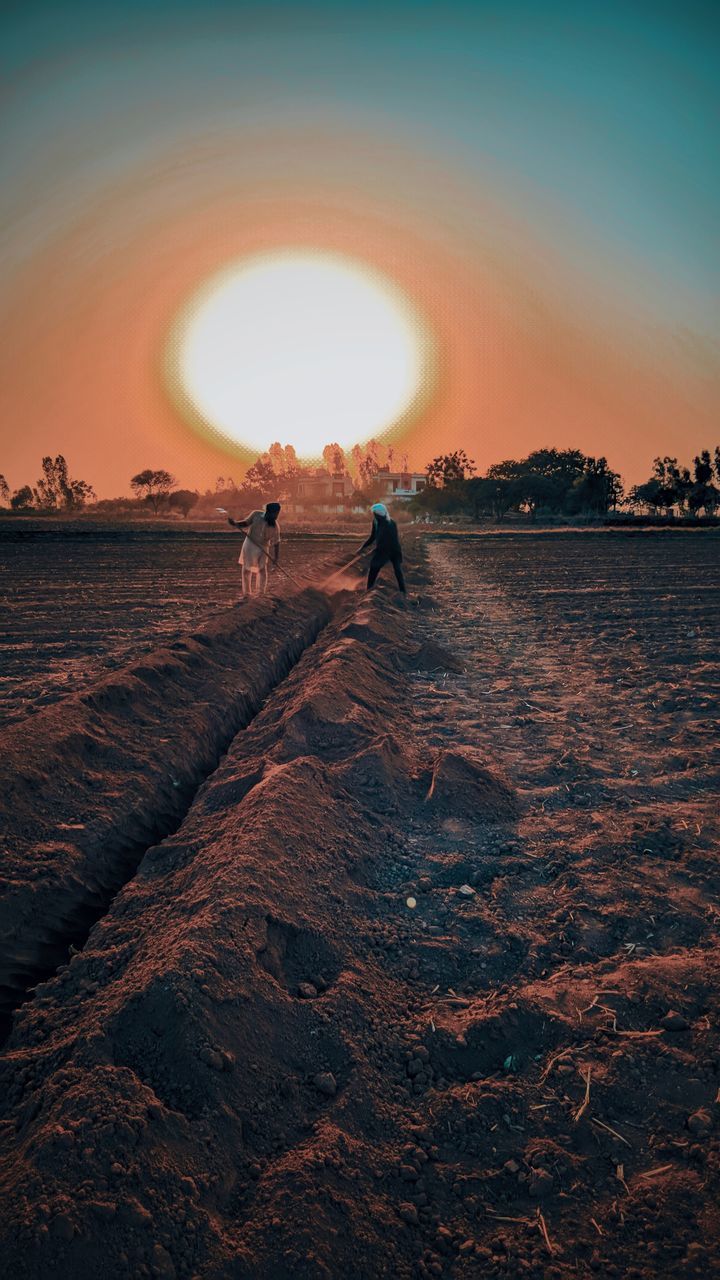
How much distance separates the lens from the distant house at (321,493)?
298 feet

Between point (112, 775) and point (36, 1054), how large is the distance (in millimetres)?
2428

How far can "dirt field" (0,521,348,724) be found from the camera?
7539mm

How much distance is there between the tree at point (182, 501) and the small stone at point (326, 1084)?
84609mm

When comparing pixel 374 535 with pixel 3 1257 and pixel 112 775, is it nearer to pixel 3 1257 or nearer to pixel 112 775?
pixel 112 775

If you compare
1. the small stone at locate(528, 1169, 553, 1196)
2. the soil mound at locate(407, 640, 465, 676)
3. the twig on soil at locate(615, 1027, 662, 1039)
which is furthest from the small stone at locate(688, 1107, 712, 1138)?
the soil mound at locate(407, 640, 465, 676)

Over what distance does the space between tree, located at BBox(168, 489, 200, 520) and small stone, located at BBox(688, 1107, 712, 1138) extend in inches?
3350

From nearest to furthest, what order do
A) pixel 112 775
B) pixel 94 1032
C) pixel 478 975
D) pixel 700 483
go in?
pixel 94 1032, pixel 478 975, pixel 112 775, pixel 700 483

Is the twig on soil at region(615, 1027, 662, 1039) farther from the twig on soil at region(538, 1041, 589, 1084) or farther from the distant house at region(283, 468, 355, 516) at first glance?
the distant house at region(283, 468, 355, 516)

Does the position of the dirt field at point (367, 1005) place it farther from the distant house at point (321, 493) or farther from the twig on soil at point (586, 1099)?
the distant house at point (321, 493)

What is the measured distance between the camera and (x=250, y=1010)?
248 cm

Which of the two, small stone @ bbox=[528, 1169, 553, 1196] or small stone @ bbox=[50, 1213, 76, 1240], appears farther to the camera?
small stone @ bbox=[528, 1169, 553, 1196]

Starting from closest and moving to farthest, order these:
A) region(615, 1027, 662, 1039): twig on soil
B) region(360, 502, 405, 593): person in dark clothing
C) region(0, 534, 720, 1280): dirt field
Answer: region(0, 534, 720, 1280): dirt field
region(615, 1027, 662, 1039): twig on soil
region(360, 502, 405, 593): person in dark clothing

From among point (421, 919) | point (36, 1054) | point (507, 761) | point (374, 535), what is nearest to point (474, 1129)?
point (421, 919)

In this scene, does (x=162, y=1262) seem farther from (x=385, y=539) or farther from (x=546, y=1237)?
(x=385, y=539)
